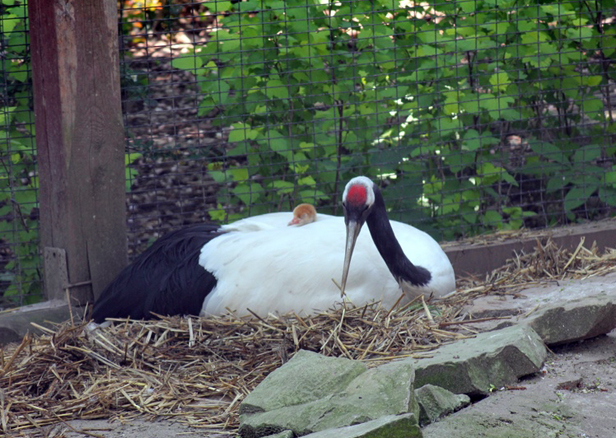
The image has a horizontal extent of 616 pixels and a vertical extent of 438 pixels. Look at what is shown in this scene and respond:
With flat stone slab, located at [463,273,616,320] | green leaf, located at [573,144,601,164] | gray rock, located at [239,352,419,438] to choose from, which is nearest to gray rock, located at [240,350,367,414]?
gray rock, located at [239,352,419,438]

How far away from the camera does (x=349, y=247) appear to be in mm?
4297

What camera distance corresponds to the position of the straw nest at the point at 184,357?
347 centimetres

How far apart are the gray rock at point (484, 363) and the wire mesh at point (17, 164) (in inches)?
109

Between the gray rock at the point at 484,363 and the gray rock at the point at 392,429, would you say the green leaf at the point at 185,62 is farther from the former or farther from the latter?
the gray rock at the point at 392,429

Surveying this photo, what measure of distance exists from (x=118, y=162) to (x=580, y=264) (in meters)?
2.62

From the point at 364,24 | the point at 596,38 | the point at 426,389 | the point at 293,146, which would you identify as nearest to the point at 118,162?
the point at 293,146

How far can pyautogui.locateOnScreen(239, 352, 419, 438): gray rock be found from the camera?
274cm

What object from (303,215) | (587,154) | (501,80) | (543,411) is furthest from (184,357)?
(587,154)

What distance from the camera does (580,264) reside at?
5047mm

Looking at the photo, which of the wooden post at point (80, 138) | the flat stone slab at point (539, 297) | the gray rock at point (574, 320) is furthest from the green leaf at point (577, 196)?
the wooden post at point (80, 138)

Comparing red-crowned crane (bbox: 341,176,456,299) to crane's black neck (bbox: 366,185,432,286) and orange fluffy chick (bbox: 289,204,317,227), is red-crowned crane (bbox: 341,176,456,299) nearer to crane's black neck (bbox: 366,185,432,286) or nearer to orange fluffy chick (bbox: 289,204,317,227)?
crane's black neck (bbox: 366,185,432,286)

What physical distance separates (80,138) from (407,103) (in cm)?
220

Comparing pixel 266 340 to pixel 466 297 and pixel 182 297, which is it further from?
pixel 466 297

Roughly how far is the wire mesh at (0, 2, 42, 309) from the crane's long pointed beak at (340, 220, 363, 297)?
6.30ft
